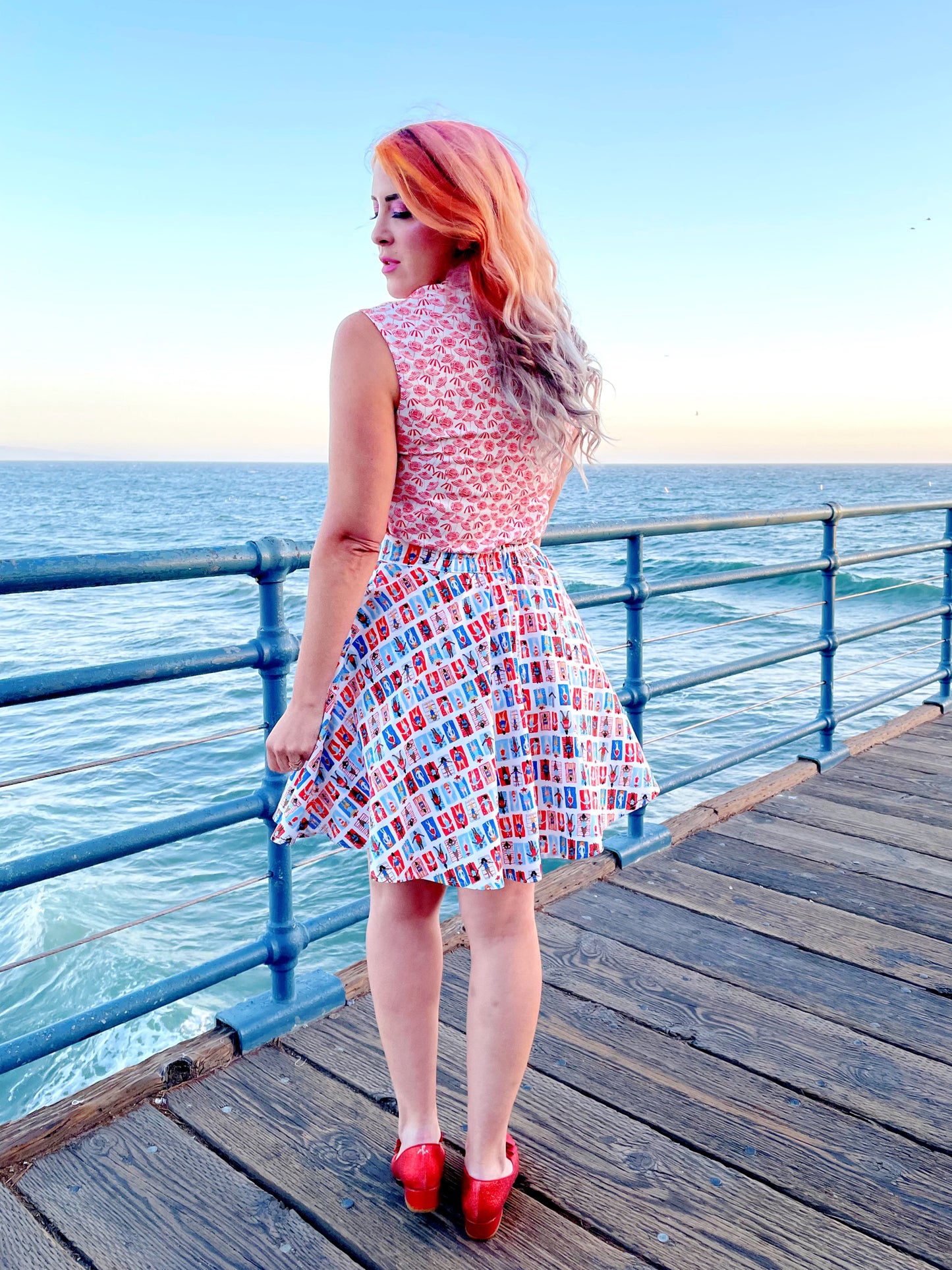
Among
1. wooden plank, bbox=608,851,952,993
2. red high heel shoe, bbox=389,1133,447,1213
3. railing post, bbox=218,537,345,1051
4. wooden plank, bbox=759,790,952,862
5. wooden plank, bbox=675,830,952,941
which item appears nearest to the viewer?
red high heel shoe, bbox=389,1133,447,1213

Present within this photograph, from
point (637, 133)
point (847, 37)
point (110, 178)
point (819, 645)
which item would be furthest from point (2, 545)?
point (819, 645)

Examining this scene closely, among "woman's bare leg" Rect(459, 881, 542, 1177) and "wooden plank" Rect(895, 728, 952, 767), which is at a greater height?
"woman's bare leg" Rect(459, 881, 542, 1177)

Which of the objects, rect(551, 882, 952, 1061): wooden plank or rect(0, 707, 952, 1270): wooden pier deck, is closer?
rect(0, 707, 952, 1270): wooden pier deck

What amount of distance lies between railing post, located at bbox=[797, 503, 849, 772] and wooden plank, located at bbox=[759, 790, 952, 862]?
0.27 metres

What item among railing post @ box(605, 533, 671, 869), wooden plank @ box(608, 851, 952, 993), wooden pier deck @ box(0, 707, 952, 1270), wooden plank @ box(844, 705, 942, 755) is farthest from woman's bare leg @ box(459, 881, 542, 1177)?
wooden plank @ box(844, 705, 942, 755)

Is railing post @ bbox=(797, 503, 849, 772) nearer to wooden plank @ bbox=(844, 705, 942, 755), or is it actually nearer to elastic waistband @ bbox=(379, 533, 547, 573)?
wooden plank @ bbox=(844, 705, 942, 755)

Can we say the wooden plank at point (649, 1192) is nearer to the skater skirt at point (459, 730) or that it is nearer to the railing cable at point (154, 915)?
the railing cable at point (154, 915)

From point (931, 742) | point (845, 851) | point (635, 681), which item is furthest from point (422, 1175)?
point (931, 742)

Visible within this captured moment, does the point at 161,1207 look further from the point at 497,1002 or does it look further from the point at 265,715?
the point at 265,715

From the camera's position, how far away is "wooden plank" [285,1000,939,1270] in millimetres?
1141

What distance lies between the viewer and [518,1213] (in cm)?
121

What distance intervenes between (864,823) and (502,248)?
2.11 m

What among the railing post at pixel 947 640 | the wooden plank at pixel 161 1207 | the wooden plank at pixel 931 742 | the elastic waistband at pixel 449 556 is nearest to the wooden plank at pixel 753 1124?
the wooden plank at pixel 161 1207

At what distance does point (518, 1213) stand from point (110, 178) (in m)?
37.4
